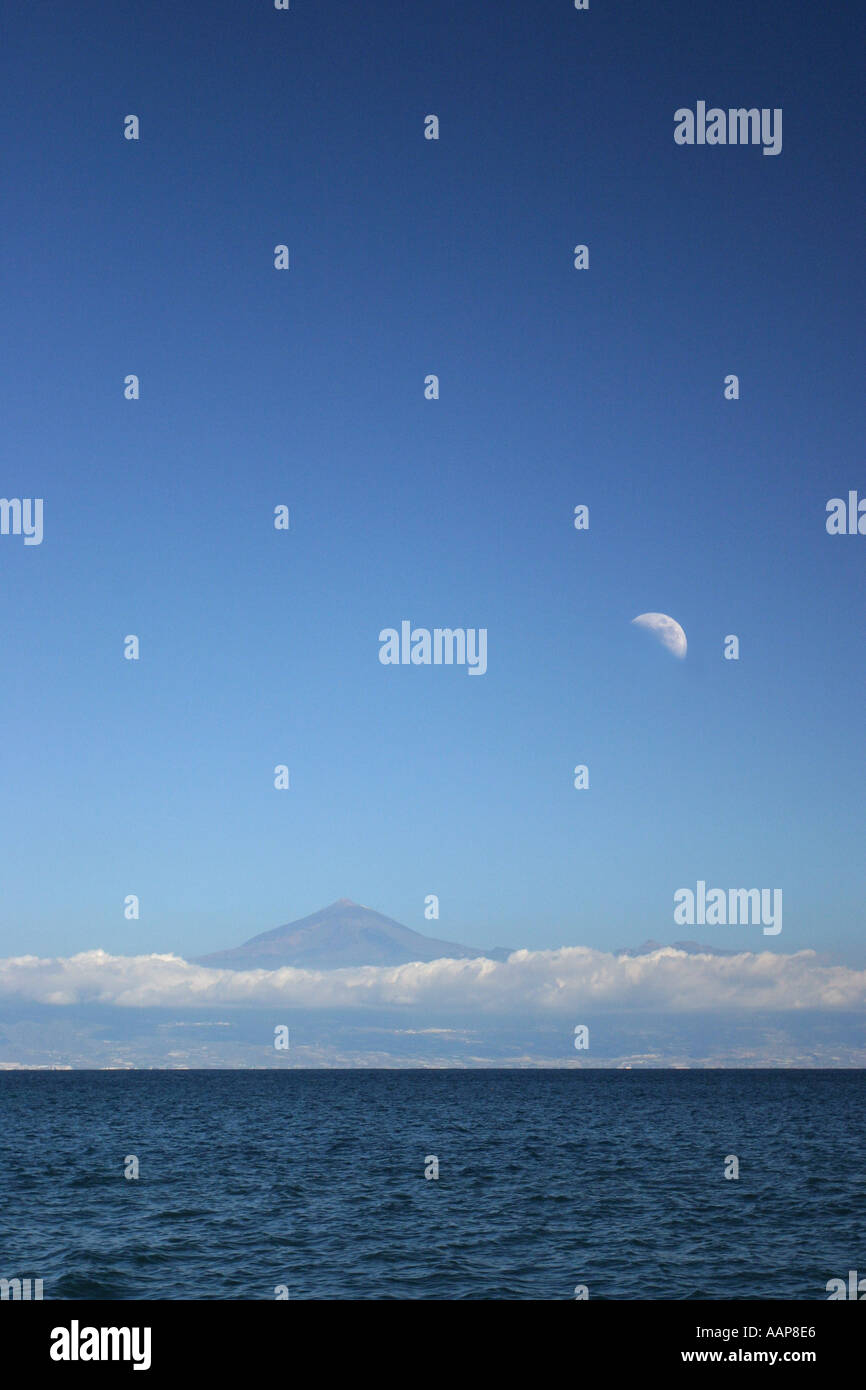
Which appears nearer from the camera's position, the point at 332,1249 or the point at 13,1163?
the point at 332,1249

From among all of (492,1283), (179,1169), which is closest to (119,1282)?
(492,1283)

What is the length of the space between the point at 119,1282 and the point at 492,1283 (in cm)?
875

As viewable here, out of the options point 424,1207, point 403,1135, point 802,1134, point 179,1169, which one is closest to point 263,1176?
point 179,1169

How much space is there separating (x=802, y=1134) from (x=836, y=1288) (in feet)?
171

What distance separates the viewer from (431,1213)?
1353 inches

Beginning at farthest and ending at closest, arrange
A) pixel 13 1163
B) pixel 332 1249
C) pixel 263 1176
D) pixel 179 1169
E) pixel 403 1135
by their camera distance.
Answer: pixel 403 1135, pixel 13 1163, pixel 179 1169, pixel 263 1176, pixel 332 1249

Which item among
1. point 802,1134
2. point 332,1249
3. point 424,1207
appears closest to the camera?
point 332,1249

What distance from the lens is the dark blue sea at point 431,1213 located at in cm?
2570

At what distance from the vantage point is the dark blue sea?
25.7 m
